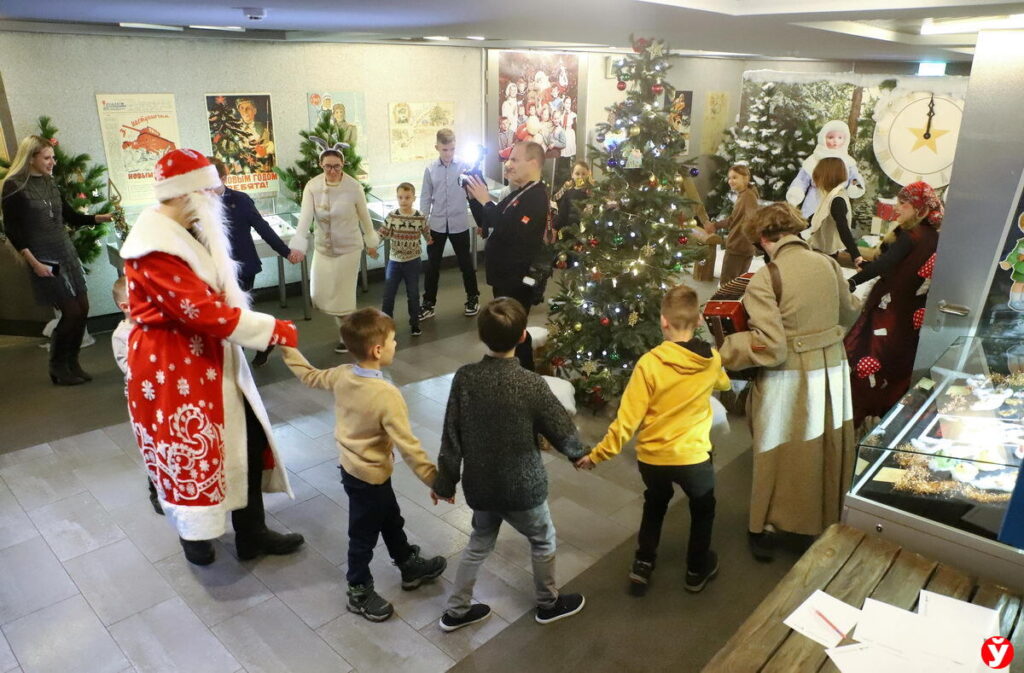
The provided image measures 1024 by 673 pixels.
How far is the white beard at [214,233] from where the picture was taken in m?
2.86

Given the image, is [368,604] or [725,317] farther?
[725,317]

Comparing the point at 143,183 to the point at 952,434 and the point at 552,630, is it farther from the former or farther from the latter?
the point at 952,434

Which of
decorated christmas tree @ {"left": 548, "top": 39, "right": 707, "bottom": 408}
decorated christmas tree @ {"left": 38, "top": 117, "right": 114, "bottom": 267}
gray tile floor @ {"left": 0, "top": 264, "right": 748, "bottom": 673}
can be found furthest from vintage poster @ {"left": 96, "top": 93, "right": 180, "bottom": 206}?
decorated christmas tree @ {"left": 548, "top": 39, "right": 707, "bottom": 408}

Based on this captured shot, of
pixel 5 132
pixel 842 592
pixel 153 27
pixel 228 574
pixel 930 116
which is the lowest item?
pixel 228 574

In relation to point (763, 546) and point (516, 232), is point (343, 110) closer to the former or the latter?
point (516, 232)

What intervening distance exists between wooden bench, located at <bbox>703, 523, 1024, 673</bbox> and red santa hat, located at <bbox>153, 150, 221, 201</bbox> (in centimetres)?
250

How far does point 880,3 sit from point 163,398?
3.51 metres

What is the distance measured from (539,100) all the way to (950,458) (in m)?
8.58

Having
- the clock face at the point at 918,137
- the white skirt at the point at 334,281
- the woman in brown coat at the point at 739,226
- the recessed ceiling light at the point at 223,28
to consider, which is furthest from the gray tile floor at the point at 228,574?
the clock face at the point at 918,137

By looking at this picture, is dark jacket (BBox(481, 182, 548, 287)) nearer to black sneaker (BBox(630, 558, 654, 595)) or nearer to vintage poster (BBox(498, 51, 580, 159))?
black sneaker (BBox(630, 558, 654, 595))

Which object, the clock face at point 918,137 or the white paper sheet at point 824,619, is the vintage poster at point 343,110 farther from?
the clock face at point 918,137

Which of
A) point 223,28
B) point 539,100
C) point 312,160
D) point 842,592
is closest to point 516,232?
point 842,592

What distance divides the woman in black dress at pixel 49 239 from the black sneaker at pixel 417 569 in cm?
360

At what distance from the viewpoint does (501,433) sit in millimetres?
2590
